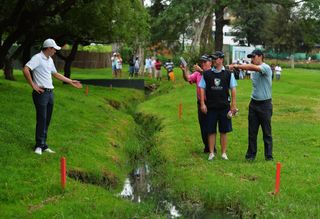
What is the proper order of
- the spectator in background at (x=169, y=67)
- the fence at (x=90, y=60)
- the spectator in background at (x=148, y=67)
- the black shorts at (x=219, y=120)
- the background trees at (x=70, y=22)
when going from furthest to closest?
the fence at (x=90, y=60)
the spectator in background at (x=148, y=67)
the spectator in background at (x=169, y=67)
the background trees at (x=70, y=22)
the black shorts at (x=219, y=120)

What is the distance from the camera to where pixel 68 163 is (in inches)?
417

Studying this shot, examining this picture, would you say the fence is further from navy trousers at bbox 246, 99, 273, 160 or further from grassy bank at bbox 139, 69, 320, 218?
navy trousers at bbox 246, 99, 273, 160

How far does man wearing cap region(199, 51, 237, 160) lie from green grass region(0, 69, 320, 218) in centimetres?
78

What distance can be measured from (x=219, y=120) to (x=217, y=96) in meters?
0.51

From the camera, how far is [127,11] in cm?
2769

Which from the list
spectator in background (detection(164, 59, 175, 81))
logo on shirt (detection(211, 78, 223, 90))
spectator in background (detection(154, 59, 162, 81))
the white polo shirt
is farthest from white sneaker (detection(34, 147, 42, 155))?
spectator in background (detection(154, 59, 162, 81))

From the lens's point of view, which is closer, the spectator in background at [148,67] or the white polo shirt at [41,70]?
the white polo shirt at [41,70]

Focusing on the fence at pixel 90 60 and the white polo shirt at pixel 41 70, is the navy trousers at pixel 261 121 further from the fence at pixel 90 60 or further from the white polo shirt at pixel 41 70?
the fence at pixel 90 60

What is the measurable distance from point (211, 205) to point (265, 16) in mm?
76831

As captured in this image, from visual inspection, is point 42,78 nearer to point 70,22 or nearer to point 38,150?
point 38,150

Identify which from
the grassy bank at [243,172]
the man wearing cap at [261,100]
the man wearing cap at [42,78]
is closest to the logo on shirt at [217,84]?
the man wearing cap at [261,100]

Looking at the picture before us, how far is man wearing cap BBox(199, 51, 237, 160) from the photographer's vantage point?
10719mm

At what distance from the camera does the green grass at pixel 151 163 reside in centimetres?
820

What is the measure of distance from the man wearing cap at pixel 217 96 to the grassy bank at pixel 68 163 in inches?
86.4
